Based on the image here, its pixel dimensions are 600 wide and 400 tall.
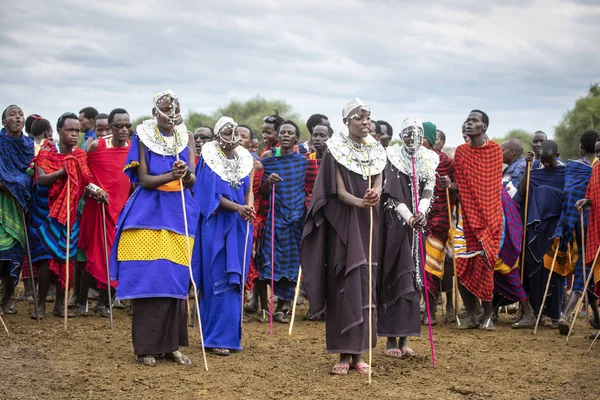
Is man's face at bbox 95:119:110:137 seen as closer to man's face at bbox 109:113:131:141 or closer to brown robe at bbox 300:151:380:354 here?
man's face at bbox 109:113:131:141

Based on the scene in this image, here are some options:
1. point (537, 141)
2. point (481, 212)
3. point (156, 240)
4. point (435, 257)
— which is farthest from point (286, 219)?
point (537, 141)

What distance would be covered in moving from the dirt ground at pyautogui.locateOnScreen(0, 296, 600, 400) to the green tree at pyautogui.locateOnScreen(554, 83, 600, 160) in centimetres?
2314

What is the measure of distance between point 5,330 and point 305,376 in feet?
13.1

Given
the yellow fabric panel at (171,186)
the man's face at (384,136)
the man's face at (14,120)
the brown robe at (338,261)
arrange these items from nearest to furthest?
the brown robe at (338,261), the yellow fabric panel at (171,186), the man's face at (14,120), the man's face at (384,136)

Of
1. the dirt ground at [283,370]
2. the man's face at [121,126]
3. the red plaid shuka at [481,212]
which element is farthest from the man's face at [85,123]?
the red plaid shuka at [481,212]

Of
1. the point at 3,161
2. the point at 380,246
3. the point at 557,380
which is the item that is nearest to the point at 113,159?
the point at 3,161

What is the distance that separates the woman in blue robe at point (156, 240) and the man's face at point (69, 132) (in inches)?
108

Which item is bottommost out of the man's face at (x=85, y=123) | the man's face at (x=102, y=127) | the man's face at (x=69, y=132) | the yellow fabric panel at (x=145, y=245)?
the yellow fabric panel at (x=145, y=245)

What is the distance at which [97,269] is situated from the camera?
9961 millimetres

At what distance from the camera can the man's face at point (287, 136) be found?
10.5 meters

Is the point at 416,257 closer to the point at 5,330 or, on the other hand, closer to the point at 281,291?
the point at 281,291

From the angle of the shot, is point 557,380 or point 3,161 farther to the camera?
point 3,161

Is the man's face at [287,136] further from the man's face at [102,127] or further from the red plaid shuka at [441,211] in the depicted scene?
the man's face at [102,127]

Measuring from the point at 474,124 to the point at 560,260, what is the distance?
225 centimetres
